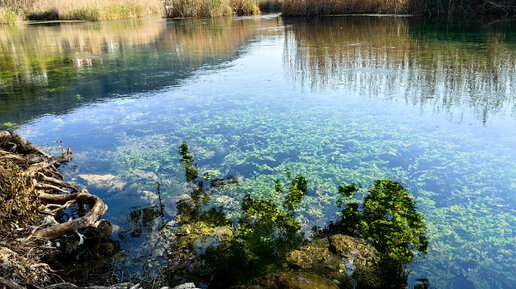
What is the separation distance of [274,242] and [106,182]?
1518 mm

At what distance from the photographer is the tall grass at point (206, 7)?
1852cm

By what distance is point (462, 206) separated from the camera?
247 centimetres

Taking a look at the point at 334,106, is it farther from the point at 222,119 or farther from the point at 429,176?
the point at 429,176

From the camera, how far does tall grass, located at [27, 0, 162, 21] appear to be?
20562 millimetres

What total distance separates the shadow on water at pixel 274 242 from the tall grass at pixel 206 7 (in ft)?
57.2

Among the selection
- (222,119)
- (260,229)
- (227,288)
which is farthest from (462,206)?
(222,119)

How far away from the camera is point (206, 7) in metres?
18.5

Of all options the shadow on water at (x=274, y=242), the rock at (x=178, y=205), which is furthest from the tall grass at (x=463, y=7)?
the rock at (x=178, y=205)

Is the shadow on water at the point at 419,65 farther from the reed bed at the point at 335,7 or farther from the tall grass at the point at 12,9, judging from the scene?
the tall grass at the point at 12,9

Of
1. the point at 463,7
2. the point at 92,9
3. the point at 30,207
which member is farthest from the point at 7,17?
the point at 30,207

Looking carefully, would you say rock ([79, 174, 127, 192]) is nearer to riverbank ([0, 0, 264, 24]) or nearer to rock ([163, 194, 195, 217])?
rock ([163, 194, 195, 217])

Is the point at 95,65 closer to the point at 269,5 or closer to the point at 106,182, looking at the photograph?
the point at 106,182

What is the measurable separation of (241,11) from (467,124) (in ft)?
58.8

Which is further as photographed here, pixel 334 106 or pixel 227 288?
pixel 334 106
